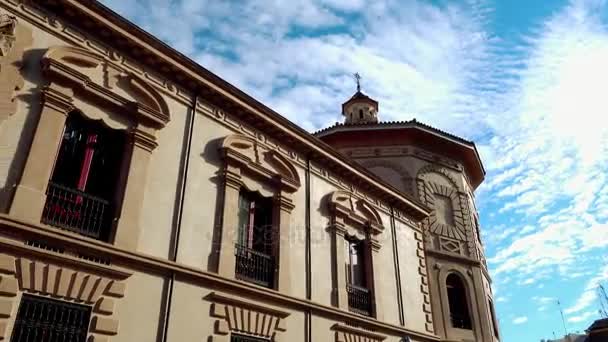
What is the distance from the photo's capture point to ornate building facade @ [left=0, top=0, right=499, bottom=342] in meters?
6.84

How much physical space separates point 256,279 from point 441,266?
28.7 feet

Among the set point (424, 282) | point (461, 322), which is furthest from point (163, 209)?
point (461, 322)

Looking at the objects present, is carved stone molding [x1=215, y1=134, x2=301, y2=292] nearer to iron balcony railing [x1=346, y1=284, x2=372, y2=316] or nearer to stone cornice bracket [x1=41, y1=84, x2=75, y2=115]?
iron balcony railing [x1=346, y1=284, x2=372, y2=316]

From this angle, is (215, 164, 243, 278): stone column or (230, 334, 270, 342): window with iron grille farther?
(215, 164, 243, 278): stone column

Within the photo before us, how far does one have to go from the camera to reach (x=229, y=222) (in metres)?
9.46

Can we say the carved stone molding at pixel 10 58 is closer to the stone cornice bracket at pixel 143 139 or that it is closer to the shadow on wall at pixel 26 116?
the shadow on wall at pixel 26 116

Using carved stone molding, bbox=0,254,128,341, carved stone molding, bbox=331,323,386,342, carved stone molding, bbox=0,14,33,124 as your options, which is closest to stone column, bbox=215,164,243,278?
carved stone molding, bbox=0,254,128,341

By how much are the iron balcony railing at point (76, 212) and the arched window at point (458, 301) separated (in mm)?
12288

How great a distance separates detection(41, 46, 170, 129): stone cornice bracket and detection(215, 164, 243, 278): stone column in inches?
69.2

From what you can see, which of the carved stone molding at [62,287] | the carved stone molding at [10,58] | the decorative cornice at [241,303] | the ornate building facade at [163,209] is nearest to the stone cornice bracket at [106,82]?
the ornate building facade at [163,209]

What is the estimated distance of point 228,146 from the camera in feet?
32.6

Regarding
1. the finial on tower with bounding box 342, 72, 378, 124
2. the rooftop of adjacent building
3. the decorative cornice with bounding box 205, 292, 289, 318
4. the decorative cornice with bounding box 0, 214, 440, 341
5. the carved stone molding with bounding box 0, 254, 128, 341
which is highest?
the finial on tower with bounding box 342, 72, 378, 124

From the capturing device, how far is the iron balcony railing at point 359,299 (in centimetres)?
1159

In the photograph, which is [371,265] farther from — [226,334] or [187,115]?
[187,115]
